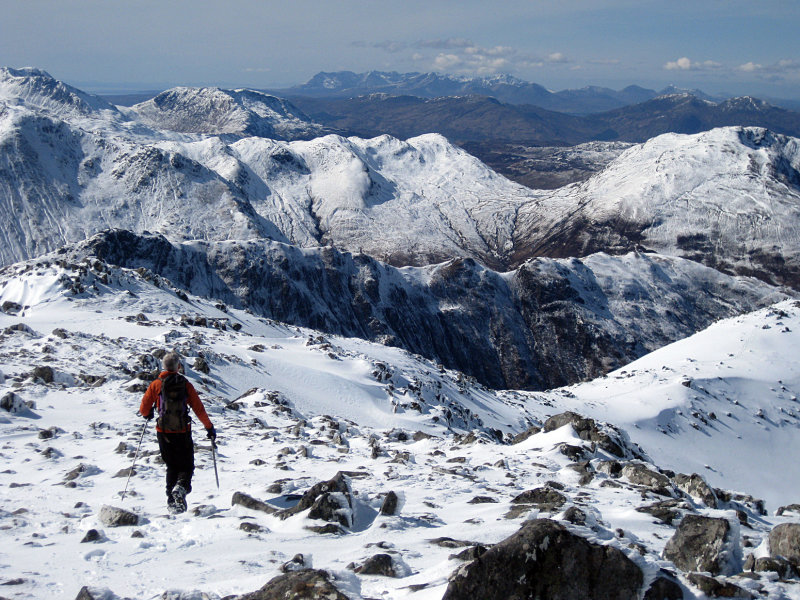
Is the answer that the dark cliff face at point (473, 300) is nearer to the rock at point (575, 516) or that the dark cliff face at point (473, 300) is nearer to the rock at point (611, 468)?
the rock at point (611, 468)

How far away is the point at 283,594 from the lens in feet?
18.3

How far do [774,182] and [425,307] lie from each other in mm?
136732

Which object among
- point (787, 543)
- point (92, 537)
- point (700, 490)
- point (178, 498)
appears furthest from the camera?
point (700, 490)

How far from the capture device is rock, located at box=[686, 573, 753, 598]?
5855mm

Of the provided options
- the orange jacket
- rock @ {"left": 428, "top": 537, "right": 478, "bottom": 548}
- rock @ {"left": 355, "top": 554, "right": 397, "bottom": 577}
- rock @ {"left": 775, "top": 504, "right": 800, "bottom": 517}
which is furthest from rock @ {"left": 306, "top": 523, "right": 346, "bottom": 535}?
rock @ {"left": 775, "top": 504, "right": 800, "bottom": 517}

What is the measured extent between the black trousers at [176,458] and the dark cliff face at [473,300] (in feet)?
255

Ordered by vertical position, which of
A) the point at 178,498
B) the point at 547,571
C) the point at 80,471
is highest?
the point at 547,571

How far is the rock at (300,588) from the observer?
213 inches

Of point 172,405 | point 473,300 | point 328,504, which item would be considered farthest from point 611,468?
point 473,300

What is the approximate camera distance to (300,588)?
219 inches

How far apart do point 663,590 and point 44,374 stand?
19037 millimetres

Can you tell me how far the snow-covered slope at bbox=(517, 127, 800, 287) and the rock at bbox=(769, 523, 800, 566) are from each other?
6530 inches

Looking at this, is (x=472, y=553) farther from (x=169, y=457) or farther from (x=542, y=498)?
(x=169, y=457)

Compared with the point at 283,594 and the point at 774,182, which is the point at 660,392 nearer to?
the point at 283,594
